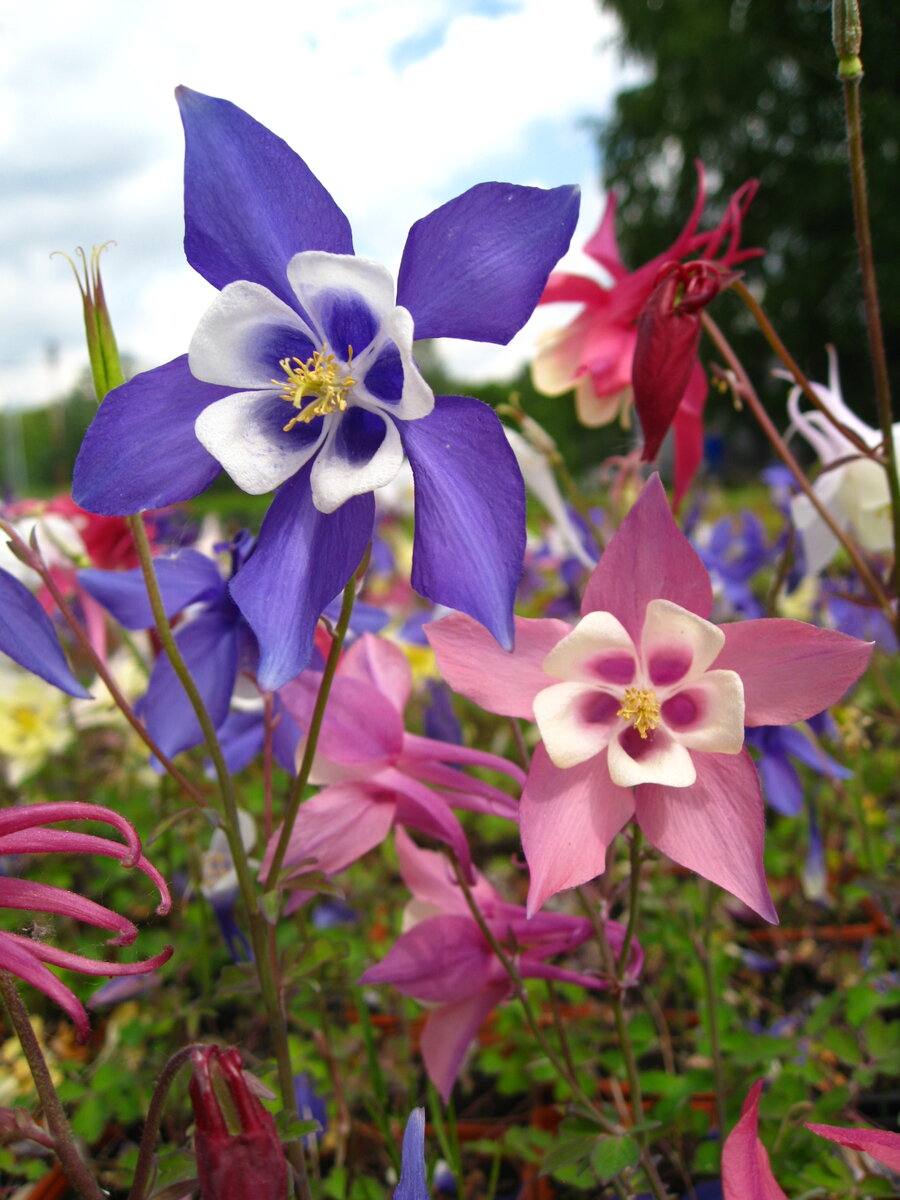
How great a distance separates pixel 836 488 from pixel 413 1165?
32.2 inches

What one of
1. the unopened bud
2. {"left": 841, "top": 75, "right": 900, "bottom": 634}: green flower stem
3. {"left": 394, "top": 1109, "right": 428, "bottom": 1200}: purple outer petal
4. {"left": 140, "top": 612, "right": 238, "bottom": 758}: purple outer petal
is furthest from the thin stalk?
{"left": 394, "top": 1109, "right": 428, "bottom": 1200}: purple outer petal

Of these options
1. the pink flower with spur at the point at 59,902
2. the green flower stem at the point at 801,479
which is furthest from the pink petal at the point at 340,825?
the green flower stem at the point at 801,479

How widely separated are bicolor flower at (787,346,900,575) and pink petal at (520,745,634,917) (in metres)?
0.51

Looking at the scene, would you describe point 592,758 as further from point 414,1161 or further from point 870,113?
point 870,113

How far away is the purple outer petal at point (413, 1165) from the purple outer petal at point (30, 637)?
0.33 m

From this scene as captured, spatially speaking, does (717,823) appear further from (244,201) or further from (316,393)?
(244,201)

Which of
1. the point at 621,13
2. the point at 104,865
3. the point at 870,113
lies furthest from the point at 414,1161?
the point at 621,13

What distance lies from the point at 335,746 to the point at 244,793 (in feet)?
3.99

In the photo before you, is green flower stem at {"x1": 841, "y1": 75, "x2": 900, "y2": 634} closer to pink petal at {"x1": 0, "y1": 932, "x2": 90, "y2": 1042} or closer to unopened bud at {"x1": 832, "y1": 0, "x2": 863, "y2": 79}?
unopened bud at {"x1": 832, "y1": 0, "x2": 863, "y2": 79}

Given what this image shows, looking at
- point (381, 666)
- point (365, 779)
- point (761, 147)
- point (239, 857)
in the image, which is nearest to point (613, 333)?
point (381, 666)

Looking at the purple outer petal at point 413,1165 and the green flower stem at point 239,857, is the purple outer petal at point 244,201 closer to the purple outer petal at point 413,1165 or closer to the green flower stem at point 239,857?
the green flower stem at point 239,857

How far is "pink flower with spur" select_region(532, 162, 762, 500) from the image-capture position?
3.09ft

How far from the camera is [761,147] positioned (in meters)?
18.2

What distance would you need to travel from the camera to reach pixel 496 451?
0.58 m
